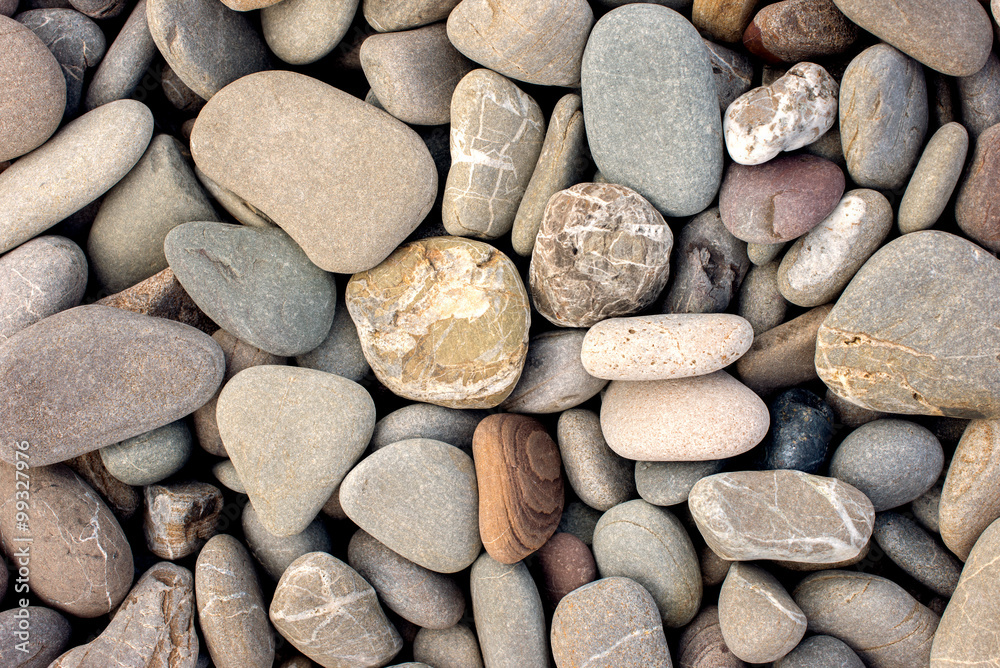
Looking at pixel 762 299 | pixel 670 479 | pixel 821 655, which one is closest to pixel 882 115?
pixel 762 299

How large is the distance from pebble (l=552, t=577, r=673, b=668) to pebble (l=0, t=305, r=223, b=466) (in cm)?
152

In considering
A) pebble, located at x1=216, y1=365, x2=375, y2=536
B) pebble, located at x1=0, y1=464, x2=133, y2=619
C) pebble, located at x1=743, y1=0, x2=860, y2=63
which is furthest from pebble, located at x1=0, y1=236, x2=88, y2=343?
pebble, located at x1=743, y1=0, x2=860, y2=63

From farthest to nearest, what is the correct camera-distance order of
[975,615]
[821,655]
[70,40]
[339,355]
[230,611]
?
[339,355] → [70,40] → [230,611] → [821,655] → [975,615]

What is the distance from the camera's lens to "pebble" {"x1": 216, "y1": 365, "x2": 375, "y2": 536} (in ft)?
6.95

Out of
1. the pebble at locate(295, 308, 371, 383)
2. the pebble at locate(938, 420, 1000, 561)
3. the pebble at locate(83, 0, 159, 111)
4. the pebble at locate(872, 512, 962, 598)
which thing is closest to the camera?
the pebble at locate(938, 420, 1000, 561)

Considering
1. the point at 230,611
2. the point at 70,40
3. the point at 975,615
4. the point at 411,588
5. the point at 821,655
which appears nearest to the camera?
the point at 975,615

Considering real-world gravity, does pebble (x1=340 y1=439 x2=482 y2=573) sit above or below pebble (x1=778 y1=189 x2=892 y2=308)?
below

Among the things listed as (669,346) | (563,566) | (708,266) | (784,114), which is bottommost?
(563,566)

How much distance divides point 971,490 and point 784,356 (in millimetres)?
670

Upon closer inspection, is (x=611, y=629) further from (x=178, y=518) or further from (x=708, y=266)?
(x=178, y=518)

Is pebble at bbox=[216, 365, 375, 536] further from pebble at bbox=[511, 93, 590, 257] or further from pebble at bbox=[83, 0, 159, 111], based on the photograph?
pebble at bbox=[83, 0, 159, 111]

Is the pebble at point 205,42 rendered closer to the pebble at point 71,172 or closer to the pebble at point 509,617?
the pebble at point 71,172

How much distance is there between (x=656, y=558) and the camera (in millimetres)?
2068

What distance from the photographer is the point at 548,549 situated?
2211 millimetres
